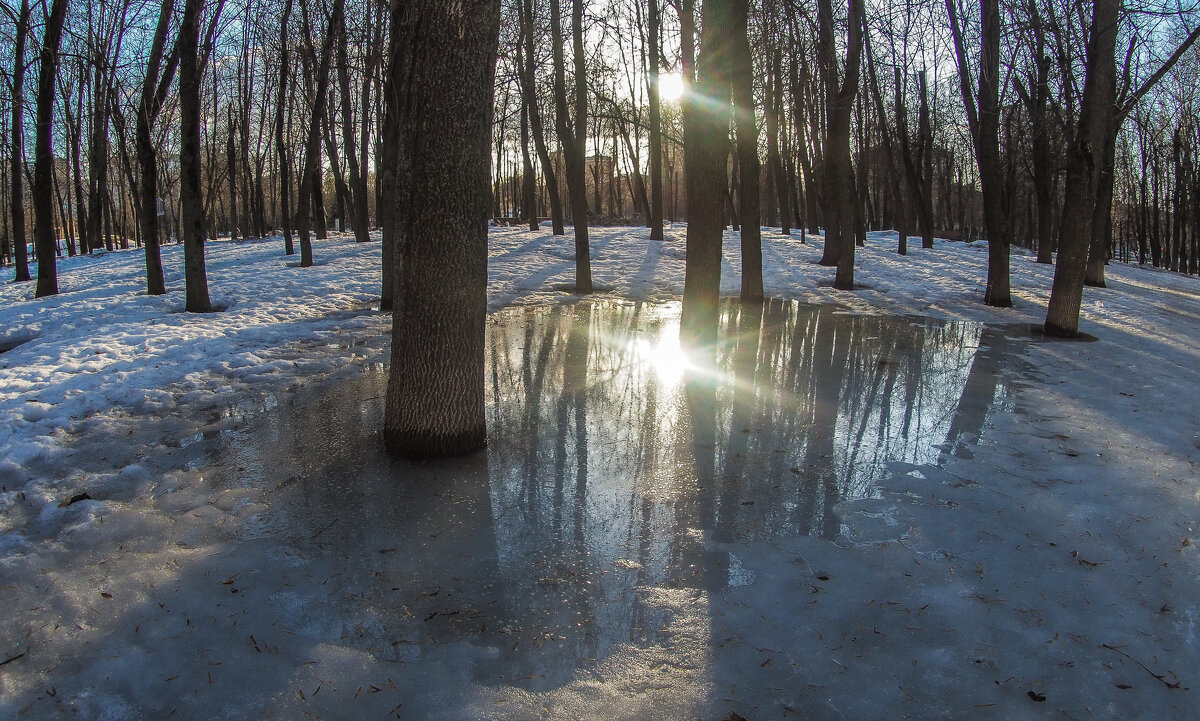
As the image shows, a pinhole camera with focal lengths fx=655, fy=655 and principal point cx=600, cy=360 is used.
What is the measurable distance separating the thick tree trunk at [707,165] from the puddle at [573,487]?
1006 millimetres

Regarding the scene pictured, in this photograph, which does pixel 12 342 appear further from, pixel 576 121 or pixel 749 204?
pixel 749 204

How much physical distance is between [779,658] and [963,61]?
47.8ft

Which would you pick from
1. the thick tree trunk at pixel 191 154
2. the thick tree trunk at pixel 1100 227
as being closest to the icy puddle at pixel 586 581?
the thick tree trunk at pixel 191 154

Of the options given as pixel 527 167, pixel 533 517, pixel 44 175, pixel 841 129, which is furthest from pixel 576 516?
pixel 527 167

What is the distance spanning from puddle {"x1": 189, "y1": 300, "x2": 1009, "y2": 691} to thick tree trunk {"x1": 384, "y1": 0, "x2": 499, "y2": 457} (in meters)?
0.47

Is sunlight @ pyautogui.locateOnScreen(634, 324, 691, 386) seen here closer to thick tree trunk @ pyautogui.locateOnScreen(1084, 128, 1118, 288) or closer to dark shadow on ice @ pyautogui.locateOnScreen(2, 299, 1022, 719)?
dark shadow on ice @ pyautogui.locateOnScreen(2, 299, 1022, 719)

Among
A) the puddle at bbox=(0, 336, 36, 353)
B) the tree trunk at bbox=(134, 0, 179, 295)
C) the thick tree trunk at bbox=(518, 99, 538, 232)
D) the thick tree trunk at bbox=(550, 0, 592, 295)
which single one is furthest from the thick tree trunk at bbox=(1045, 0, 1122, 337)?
the thick tree trunk at bbox=(518, 99, 538, 232)

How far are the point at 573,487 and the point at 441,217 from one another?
195cm

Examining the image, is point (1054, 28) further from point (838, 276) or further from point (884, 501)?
point (884, 501)

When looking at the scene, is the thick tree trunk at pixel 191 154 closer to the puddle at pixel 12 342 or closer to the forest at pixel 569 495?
the forest at pixel 569 495

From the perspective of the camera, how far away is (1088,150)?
8.84 m

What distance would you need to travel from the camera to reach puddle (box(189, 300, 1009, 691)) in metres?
2.78

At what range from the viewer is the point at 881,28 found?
8.89 metres

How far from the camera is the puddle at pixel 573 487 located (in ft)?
9.13
